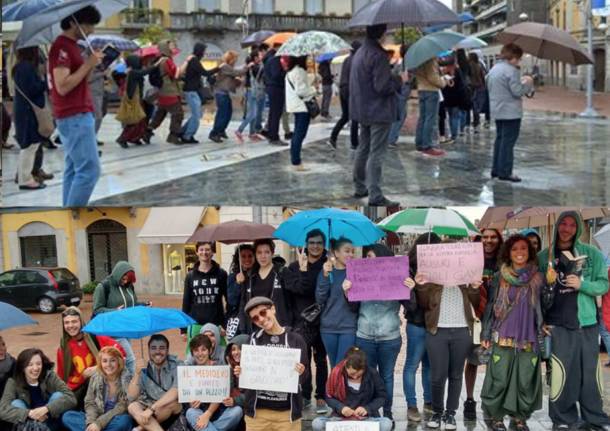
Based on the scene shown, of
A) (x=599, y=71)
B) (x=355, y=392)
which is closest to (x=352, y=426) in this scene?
(x=355, y=392)

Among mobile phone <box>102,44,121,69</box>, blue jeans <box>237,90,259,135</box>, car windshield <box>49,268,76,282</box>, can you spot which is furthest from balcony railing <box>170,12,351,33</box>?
car windshield <box>49,268,76,282</box>

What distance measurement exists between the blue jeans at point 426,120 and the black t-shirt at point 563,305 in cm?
291

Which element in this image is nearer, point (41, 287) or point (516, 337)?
point (516, 337)

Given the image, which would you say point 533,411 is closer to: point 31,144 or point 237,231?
point 237,231

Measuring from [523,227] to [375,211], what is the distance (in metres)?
1.38

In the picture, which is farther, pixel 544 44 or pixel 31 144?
pixel 544 44

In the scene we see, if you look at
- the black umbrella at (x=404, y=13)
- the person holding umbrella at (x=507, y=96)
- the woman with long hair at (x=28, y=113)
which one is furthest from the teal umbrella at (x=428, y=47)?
the woman with long hair at (x=28, y=113)

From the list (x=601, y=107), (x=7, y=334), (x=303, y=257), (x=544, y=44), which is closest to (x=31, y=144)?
(x=303, y=257)

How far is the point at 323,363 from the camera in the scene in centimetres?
668

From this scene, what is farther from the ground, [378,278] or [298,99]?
[298,99]

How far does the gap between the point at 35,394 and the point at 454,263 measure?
10.2ft

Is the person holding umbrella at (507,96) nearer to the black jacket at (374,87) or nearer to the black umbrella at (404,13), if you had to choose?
the black umbrella at (404,13)

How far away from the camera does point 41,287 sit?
9.02 m

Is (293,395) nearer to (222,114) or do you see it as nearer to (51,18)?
(51,18)
